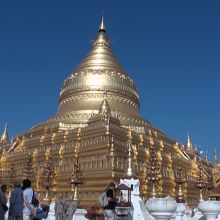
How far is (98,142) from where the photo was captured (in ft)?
98.8

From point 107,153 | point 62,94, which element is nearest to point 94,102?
point 62,94

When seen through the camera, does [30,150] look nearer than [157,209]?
No

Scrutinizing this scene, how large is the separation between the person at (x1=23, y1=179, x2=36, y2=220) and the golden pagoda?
1467cm

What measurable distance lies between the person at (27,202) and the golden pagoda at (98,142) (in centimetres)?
1467

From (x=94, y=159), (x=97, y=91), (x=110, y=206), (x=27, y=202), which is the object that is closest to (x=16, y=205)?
(x=27, y=202)

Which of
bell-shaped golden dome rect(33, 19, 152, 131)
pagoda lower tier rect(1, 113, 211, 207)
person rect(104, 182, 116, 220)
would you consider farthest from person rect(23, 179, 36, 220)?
bell-shaped golden dome rect(33, 19, 152, 131)

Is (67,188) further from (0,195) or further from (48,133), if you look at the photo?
(0,195)

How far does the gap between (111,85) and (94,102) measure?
11.1ft

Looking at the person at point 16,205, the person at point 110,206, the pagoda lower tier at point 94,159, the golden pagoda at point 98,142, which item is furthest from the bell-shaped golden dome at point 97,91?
the person at point 16,205

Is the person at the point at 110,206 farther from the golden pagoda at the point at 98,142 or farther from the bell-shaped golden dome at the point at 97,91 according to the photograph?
the bell-shaped golden dome at the point at 97,91

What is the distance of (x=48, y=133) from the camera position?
3741 centimetres

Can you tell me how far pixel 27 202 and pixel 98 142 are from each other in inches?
846

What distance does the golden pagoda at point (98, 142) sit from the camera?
29031mm

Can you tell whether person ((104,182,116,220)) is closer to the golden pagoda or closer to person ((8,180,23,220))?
person ((8,180,23,220))
